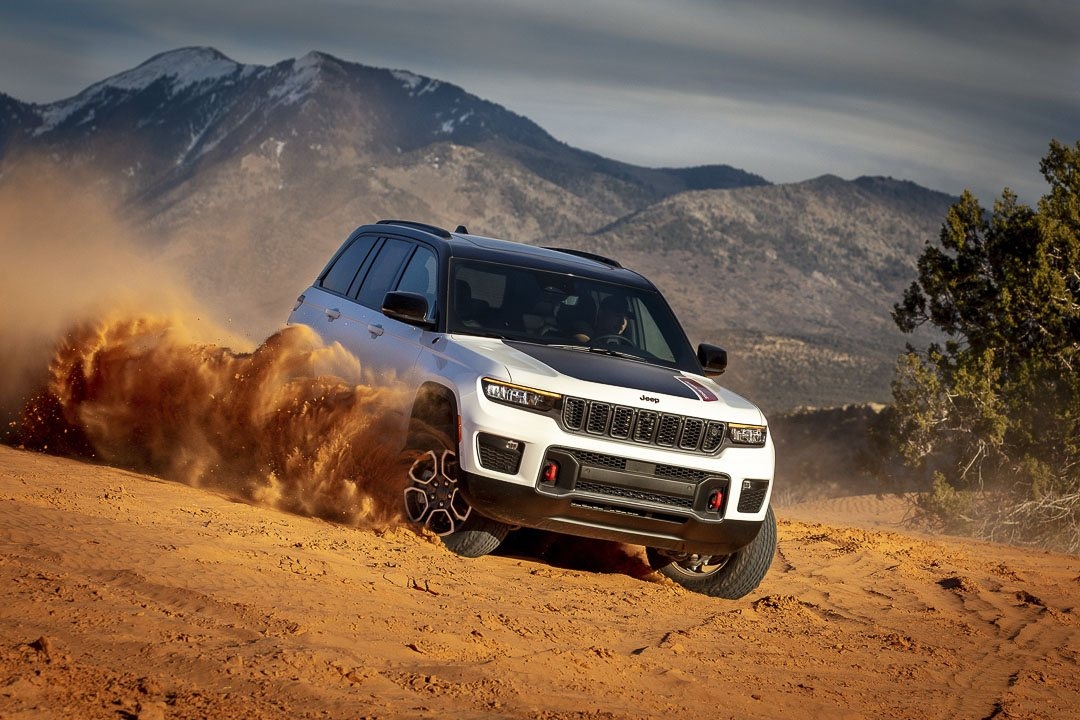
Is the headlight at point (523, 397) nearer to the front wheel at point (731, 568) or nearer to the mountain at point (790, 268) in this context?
the front wheel at point (731, 568)

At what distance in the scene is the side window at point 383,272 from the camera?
9.48 meters

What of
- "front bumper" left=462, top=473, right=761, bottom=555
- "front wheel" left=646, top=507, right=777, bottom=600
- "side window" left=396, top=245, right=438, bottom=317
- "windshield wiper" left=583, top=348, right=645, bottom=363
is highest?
"side window" left=396, top=245, right=438, bottom=317

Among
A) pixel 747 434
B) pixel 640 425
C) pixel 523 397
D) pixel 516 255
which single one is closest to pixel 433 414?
pixel 523 397

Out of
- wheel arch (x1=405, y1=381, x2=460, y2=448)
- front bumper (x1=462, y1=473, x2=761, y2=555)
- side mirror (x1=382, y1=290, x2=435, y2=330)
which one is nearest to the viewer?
front bumper (x1=462, y1=473, x2=761, y2=555)

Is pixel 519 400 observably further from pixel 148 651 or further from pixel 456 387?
pixel 148 651

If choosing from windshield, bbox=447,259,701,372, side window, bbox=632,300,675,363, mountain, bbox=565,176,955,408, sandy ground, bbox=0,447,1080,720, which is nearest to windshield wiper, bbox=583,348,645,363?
windshield, bbox=447,259,701,372

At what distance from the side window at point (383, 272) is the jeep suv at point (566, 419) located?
31 centimetres

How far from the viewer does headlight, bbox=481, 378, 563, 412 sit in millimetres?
7332

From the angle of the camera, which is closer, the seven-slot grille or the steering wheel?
the seven-slot grille

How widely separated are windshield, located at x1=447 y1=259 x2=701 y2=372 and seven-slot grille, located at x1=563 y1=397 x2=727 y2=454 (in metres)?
1.04

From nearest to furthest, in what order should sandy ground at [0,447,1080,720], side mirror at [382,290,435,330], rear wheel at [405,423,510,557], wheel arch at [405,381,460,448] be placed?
sandy ground at [0,447,1080,720] → wheel arch at [405,381,460,448] → rear wheel at [405,423,510,557] → side mirror at [382,290,435,330]

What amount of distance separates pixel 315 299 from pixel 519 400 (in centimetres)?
371

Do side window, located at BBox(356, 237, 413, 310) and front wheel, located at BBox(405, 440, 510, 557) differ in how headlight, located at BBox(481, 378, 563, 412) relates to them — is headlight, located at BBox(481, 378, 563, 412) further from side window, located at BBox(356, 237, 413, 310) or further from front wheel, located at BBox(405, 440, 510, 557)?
side window, located at BBox(356, 237, 413, 310)

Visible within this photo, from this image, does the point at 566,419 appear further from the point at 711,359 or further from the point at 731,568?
the point at 711,359
